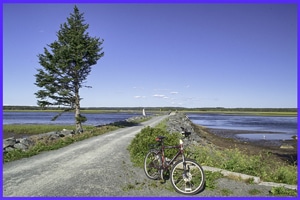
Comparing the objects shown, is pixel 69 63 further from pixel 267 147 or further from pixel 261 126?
pixel 261 126

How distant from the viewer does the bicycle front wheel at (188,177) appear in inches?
282

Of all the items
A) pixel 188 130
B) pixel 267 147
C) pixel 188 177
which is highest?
pixel 188 177

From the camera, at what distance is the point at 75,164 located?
10.7 meters

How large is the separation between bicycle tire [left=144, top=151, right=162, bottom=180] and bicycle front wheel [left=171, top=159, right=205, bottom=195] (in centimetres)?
89

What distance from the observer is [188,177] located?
7320 millimetres

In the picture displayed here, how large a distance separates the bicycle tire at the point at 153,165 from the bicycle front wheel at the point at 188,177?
2.91 ft

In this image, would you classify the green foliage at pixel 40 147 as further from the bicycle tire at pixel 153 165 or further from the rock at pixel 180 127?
the rock at pixel 180 127

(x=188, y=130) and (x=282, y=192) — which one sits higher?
(x=282, y=192)

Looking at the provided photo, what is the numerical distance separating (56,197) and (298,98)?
6856 mm

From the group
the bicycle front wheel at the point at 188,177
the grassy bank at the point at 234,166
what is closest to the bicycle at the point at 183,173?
the bicycle front wheel at the point at 188,177

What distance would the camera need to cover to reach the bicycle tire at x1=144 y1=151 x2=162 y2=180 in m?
8.55

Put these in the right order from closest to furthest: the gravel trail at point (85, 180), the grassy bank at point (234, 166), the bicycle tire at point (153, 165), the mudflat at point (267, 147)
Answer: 1. the gravel trail at point (85, 180)
2. the grassy bank at point (234, 166)
3. the bicycle tire at point (153, 165)
4. the mudflat at point (267, 147)

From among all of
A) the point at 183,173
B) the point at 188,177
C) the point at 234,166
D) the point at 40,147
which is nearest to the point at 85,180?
the point at 183,173

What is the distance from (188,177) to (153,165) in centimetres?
172
